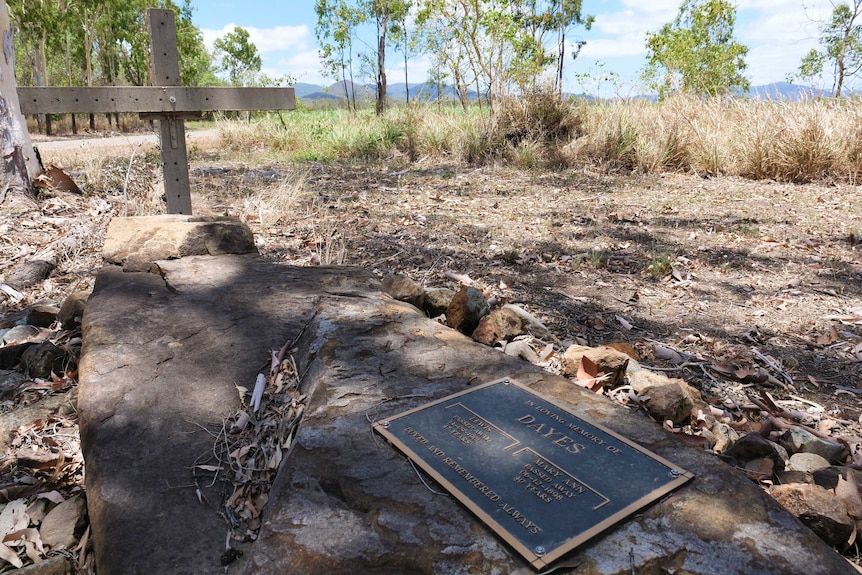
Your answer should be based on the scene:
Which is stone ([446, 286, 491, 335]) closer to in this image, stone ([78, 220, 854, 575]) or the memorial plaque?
stone ([78, 220, 854, 575])

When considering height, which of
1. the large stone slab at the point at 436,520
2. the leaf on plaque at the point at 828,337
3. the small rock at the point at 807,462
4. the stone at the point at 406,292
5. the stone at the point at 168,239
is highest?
the stone at the point at 168,239

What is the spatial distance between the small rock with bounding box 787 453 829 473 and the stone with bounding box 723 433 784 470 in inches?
1.8

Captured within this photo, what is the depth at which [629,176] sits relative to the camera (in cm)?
816

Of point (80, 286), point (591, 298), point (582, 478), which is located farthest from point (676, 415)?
point (80, 286)

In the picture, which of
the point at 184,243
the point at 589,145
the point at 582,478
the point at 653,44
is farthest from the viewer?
the point at 653,44

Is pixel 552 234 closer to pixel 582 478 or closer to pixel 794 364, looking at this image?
pixel 794 364

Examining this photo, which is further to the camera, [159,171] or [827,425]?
[159,171]

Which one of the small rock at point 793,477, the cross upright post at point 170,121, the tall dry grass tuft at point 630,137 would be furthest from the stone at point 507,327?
the tall dry grass tuft at point 630,137

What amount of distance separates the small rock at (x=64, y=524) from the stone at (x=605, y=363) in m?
1.80

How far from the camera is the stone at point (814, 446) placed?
1981mm

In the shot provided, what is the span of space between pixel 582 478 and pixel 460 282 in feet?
8.04

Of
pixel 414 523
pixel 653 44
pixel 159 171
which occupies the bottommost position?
pixel 414 523

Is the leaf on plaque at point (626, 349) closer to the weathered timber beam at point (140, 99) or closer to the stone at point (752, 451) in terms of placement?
the stone at point (752, 451)

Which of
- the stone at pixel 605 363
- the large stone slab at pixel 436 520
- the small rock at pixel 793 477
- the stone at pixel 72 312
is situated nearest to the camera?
the large stone slab at pixel 436 520
